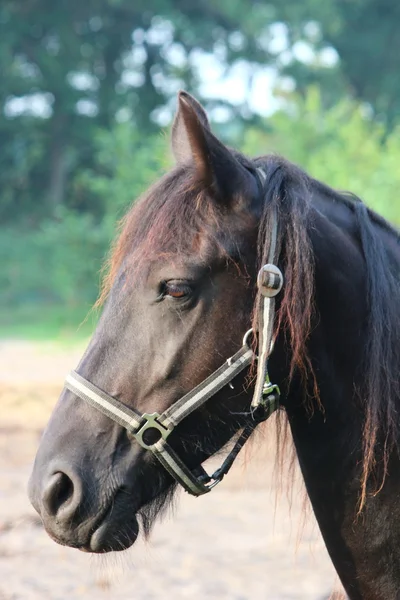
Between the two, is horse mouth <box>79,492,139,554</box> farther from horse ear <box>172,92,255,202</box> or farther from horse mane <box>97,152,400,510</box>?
horse ear <box>172,92,255,202</box>

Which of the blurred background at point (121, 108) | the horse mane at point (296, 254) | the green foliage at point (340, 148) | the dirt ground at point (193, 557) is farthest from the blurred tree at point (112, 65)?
the horse mane at point (296, 254)

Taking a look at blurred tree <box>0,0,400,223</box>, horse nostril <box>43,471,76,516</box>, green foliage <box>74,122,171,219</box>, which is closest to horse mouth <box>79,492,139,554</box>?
horse nostril <box>43,471,76,516</box>

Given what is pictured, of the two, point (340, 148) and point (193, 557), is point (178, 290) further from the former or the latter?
point (340, 148)

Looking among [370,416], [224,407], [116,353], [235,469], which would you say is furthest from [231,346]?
[235,469]

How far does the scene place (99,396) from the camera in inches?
78.0

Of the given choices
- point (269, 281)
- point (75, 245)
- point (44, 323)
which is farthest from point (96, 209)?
point (269, 281)

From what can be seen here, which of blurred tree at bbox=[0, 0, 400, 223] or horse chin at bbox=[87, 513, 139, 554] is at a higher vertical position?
blurred tree at bbox=[0, 0, 400, 223]

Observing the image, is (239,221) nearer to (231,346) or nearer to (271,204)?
(271,204)

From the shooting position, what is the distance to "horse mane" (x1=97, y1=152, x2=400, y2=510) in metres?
2.03

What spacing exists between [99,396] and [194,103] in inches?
31.9

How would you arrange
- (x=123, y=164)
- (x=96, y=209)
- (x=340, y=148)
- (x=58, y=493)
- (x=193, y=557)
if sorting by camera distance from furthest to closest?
1. (x=96, y=209)
2. (x=123, y=164)
3. (x=340, y=148)
4. (x=193, y=557)
5. (x=58, y=493)

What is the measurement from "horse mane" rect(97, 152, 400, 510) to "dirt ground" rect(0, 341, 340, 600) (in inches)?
27.2

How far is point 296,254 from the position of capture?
2.02 meters

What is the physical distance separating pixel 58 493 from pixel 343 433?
2.68 ft
